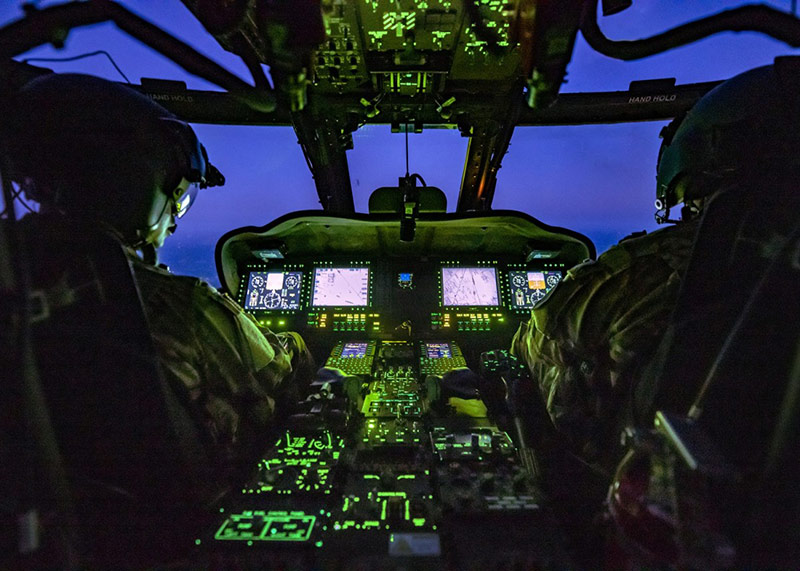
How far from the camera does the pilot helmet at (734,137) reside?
741 mm

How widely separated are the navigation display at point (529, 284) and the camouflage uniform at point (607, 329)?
3.69ft

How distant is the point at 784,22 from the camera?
0.82 metres

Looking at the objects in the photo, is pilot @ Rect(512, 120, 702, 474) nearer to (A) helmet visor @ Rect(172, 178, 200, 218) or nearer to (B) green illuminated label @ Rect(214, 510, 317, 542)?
(B) green illuminated label @ Rect(214, 510, 317, 542)

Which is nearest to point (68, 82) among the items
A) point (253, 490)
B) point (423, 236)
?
A: point (253, 490)

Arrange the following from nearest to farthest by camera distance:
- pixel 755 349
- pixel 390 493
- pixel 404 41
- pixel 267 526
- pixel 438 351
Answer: pixel 755 349 < pixel 267 526 < pixel 390 493 < pixel 404 41 < pixel 438 351

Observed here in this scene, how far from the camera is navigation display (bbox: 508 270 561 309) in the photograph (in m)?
2.48

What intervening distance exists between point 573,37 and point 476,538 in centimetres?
118

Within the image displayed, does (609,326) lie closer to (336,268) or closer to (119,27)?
(119,27)

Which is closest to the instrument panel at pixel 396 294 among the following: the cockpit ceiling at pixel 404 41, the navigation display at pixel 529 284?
the navigation display at pixel 529 284

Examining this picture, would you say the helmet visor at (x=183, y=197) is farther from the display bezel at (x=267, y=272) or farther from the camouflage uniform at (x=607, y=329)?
the camouflage uniform at (x=607, y=329)

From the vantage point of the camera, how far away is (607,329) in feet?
3.90

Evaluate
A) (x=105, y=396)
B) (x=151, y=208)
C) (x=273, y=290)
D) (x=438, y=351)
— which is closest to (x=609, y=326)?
(x=438, y=351)

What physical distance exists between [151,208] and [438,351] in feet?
5.01

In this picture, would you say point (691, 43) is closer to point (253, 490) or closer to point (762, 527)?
point (762, 527)
